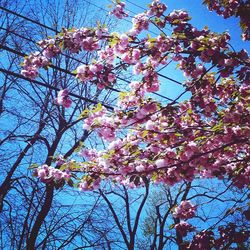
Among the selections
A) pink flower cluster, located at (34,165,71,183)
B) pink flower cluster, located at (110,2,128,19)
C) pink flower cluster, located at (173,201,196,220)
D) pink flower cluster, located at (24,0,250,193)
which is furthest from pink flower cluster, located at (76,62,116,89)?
pink flower cluster, located at (173,201,196,220)

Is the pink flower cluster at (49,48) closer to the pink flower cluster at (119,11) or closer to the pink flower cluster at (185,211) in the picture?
the pink flower cluster at (119,11)

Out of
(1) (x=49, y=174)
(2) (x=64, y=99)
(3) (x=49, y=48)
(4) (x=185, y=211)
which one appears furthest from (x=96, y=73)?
(4) (x=185, y=211)

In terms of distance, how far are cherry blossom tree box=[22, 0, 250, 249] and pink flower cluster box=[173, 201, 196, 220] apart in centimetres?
126

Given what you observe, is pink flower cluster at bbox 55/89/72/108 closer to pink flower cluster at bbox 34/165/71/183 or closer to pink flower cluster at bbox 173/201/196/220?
pink flower cluster at bbox 34/165/71/183

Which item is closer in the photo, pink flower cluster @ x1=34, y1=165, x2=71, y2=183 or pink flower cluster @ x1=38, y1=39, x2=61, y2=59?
pink flower cluster @ x1=34, y1=165, x2=71, y2=183

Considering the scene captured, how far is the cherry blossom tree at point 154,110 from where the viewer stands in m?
3.61

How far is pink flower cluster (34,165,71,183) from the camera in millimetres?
3883

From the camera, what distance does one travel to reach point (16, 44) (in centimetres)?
941

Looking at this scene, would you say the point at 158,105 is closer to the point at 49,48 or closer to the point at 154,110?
the point at 154,110

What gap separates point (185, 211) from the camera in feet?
17.7

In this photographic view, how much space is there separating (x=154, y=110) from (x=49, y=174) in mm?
1678

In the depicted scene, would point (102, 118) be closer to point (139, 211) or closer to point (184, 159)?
point (184, 159)

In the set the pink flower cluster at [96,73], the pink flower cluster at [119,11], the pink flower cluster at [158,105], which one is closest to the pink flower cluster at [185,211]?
the pink flower cluster at [158,105]

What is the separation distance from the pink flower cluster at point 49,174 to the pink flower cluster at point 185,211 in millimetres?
2517
